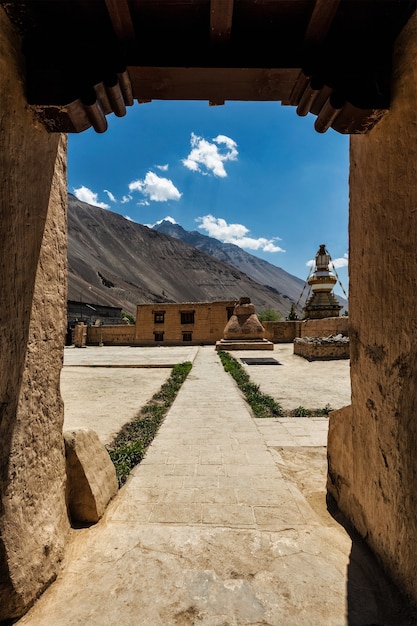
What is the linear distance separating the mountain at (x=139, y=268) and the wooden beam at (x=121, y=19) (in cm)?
6467

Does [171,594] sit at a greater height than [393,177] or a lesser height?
lesser

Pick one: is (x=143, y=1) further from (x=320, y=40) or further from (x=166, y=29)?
(x=320, y=40)

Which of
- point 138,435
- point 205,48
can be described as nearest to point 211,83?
point 205,48

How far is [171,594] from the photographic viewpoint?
1.68 meters

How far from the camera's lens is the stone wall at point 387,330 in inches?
66.5

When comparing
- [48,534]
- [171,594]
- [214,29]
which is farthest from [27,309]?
[214,29]

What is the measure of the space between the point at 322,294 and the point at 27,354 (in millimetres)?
22844

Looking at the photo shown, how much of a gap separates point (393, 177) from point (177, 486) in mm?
3012

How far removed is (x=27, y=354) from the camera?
181cm

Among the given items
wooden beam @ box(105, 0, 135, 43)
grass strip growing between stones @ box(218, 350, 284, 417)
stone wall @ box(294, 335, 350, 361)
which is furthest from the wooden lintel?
stone wall @ box(294, 335, 350, 361)

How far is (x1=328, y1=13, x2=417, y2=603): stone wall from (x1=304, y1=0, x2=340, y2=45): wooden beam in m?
0.45

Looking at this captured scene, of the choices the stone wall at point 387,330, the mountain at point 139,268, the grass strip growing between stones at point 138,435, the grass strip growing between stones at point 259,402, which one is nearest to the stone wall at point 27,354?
the grass strip growing between stones at point 138,435

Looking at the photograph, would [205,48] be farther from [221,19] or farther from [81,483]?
[81,483]

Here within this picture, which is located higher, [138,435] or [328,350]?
[328,350]
